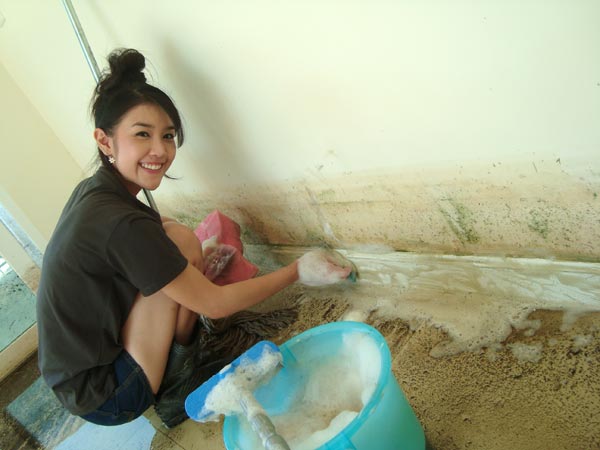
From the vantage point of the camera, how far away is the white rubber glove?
1319mm

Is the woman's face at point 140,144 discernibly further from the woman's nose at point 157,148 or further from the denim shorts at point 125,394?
the denim shorts at point 125,394

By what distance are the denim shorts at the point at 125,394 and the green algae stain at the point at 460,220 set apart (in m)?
0.88

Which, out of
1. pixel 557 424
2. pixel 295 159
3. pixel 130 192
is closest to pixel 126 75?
pixel 130 192

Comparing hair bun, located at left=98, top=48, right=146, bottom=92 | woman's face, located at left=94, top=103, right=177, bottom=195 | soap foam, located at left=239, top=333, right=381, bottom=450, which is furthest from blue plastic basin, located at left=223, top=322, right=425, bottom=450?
hair bun, located at left=98, top=48, right=146, bottom=92

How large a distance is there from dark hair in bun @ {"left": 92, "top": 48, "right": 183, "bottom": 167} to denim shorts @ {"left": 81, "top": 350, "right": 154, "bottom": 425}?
53 centimetres

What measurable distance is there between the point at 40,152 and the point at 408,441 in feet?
6.54

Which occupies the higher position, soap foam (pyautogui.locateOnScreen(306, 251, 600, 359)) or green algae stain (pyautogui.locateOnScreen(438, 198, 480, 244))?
green algae stain (pyautogui.locateOnScreen(438, 198, 480, 244))

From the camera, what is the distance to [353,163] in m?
1.20

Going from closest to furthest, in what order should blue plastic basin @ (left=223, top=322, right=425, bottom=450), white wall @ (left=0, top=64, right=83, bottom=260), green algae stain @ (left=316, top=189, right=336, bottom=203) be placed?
blue plastic basin @ (left=223, top=322, right=425, bottom=450) → green algae stain @ (left=316, top=189, right=336, bottom=203) → white wall @ (left=0, top=64, right=83, bottom=260)

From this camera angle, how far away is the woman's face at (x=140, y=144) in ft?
3.89

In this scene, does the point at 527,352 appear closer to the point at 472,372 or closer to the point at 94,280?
the point at 472,372

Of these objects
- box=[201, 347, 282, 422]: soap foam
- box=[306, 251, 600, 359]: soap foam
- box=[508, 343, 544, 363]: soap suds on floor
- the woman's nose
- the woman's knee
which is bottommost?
box=[508, 343, 544, 363]: soap suds on floor

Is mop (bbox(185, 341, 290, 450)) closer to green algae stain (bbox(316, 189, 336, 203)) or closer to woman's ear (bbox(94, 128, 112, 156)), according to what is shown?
green algae stain (bbox(316, 189, 336, 203))

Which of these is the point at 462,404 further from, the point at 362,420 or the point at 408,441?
the point at 362,420
